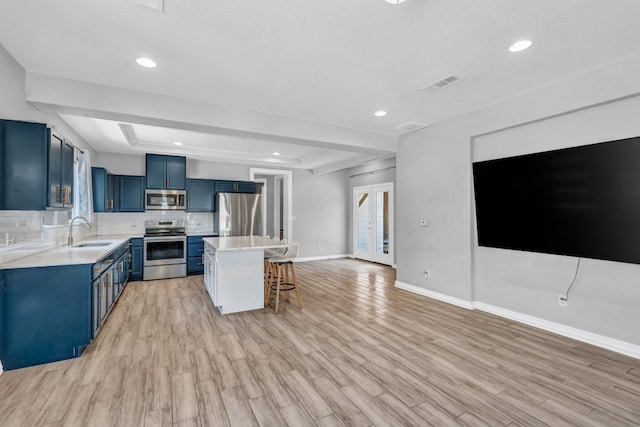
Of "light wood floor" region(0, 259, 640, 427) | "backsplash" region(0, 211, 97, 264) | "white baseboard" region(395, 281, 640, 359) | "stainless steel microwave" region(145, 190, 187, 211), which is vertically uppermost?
"stainless steel microwave" region(145, 190, 187, 211)

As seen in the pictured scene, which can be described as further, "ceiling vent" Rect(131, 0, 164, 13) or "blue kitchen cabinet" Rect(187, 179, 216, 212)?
"blue kitchen cabinet" Rect(187, 179, 216, 212)

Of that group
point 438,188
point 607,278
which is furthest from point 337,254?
point 607,278

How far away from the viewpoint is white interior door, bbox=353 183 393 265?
7.57 m

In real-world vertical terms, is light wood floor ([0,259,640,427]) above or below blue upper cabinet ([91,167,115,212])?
below

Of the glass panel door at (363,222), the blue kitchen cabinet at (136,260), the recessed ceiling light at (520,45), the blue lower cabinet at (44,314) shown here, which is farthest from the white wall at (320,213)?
the recessed ceiling light at (520,45)

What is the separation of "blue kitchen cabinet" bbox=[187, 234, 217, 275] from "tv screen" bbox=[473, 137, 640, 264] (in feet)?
17.2

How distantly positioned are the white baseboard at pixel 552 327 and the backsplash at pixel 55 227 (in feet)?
16.4

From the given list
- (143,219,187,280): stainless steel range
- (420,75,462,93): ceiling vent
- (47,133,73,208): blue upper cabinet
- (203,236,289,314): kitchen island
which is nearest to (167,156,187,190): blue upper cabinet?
(143,219,187,280): stainless steel range

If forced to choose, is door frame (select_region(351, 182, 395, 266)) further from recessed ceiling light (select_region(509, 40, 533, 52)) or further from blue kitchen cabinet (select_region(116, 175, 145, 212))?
blue kitchen cabinet (select_region(116, 175, 145, 212))

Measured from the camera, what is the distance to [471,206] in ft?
13.3

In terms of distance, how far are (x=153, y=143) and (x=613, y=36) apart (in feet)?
21.6

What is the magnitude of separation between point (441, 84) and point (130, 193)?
5.95 m

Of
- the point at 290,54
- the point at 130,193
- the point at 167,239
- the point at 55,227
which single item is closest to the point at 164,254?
the point at 167,239

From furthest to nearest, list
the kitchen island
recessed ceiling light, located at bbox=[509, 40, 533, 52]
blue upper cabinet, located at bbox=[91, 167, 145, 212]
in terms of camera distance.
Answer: blue upper cabinet, located at bbox=[91, 167, 145, 212]
the kitchen island
recessed ceiling light, located at bbox=[509, 40, 533, 52]
